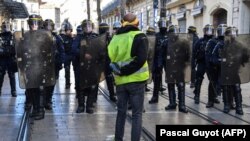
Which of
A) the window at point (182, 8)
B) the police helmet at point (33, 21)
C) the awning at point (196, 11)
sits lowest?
the police helmet at point (33, 21)

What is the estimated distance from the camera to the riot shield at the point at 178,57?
9.86 metres

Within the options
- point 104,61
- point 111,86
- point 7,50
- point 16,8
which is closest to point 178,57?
point 104,61

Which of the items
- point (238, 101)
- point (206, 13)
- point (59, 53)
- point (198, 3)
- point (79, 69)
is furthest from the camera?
point (198, 3)

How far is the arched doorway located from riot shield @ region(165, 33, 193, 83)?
53.2 ft

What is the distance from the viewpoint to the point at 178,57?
993cm

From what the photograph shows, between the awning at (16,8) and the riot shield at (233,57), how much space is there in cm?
1883

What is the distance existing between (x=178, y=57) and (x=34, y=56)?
307 centimetres

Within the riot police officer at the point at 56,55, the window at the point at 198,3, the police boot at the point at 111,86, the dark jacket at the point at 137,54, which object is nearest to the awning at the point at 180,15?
the window at the point at 198,3

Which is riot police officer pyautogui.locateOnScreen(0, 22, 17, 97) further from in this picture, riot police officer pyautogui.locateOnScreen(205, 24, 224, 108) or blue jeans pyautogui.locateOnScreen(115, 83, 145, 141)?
blue jeans pyautogui.locateOnScreen(115, 83, 145, 141)

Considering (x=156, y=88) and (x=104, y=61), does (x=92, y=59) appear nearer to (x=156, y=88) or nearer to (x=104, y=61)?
(x=104, y=61)

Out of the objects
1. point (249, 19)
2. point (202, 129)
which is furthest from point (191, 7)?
point (202, 129)

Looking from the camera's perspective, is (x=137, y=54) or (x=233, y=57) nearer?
(x=137, y=54)

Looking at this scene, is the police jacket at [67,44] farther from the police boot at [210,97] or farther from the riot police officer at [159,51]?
the police boot at [210,97]

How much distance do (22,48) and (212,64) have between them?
4.17 metres
